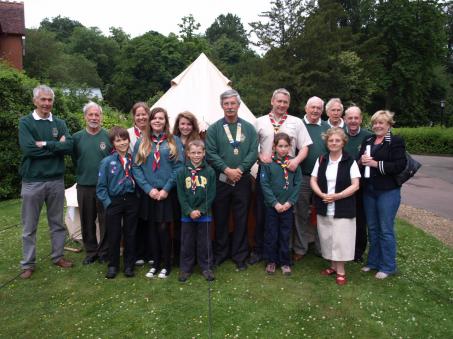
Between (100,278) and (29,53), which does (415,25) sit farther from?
(100,278)

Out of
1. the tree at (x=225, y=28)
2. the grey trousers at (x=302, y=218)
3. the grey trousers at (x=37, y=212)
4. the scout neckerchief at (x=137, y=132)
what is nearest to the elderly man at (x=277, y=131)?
the grey trousers at (x=302, y=218)

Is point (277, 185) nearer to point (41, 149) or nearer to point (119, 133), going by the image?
point (119, 133)

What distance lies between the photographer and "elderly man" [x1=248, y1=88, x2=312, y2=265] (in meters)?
4.54

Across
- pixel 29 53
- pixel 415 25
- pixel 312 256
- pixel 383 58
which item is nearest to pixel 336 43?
pixel 383 58

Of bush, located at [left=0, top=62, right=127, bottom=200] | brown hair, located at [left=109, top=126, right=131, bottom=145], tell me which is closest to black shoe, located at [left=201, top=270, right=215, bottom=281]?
brown hair, located at [left=109, top=126, right=131, bottom=145]

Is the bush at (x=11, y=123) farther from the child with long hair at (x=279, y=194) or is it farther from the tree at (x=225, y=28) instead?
the tree at (x=225, y=28)

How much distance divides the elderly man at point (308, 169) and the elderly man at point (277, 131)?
0.19m

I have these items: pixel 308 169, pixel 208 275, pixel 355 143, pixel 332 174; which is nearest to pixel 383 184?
pixel 332 174

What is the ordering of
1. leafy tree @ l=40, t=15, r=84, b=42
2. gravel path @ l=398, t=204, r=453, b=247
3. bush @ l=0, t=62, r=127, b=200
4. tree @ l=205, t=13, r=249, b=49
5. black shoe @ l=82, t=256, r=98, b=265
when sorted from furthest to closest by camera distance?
tree @ l=205, t=13, r=249, b=49, leafy tree @ l=40, t=15, r=84, b=42, bush @ l=0, t=62, r=127, b=200, gravel path @ l=398, t=204, r=453, b=247, black shoe @ l=82, t=256, r=98, b=265

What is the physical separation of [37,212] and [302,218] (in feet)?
10.7

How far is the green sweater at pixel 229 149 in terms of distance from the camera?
435cm

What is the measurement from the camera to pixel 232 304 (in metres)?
3.74

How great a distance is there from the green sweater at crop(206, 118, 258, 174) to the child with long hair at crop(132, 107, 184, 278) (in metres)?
0.37

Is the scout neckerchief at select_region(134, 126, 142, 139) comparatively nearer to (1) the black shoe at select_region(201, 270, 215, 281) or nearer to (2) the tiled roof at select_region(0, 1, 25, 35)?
(1) the black shoe at select_region(201, 270, 215, 281)
